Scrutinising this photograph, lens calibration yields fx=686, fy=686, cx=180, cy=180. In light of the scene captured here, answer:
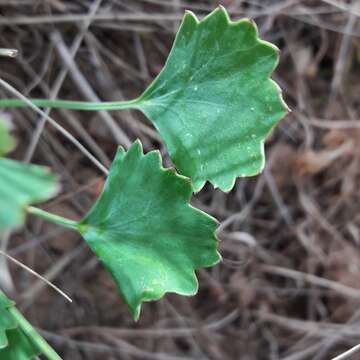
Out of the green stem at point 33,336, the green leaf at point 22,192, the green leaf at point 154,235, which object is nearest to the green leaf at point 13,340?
the green stem at point 33,336

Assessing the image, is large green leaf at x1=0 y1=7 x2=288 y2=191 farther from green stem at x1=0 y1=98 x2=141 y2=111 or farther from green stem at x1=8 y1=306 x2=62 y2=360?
green stem at x1=8 y1=306 x2=62 y2=360

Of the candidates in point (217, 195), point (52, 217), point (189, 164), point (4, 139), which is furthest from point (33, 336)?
point (217, 195)

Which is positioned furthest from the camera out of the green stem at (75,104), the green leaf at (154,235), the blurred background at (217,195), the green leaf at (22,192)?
the blurred background at (217,195)

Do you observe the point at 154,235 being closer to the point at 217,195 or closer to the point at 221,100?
the point at 221,100

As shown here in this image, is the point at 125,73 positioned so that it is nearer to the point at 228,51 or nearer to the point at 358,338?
the point at 228,51

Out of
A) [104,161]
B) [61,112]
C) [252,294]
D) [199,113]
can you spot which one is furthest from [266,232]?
[199,113]

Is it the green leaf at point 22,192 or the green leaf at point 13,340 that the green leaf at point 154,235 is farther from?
the green leaf at point 22,192

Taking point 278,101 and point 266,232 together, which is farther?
point 266,232
